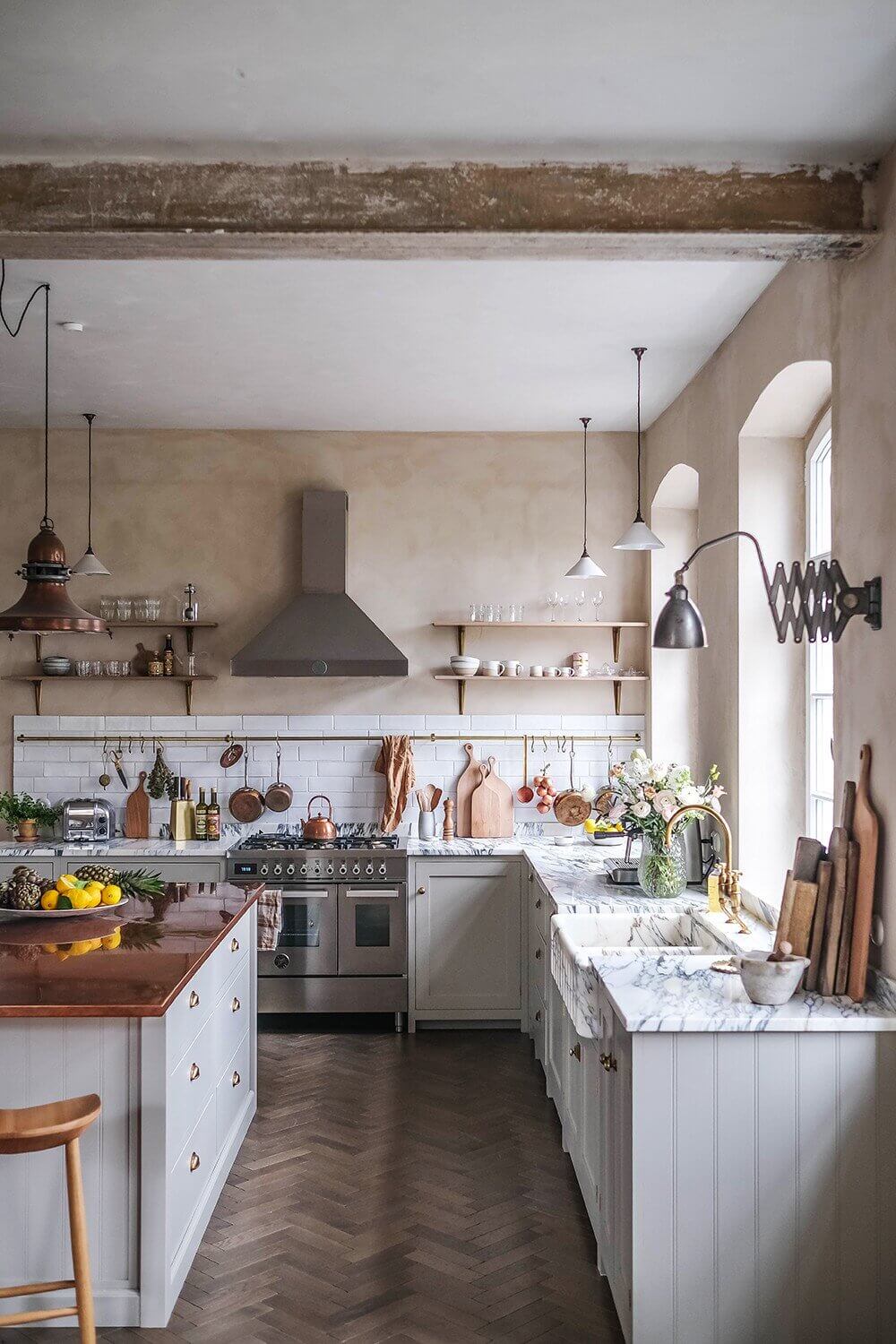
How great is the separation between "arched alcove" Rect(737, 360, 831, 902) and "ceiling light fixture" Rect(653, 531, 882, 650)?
2.48 ft

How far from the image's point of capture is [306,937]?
18.5 feet

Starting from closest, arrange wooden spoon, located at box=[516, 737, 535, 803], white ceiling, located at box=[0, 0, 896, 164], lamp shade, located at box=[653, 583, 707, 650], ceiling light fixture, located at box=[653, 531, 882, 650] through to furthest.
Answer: white ceiling, located at box=[0, 0, 896, 164] → ceiling light fixture, located at box=[653, 531, 882, 650] → lamp shade, located at box=[653, 583, 707, 650] → wooden spoon, located at box=[516, 737, 535, 803]

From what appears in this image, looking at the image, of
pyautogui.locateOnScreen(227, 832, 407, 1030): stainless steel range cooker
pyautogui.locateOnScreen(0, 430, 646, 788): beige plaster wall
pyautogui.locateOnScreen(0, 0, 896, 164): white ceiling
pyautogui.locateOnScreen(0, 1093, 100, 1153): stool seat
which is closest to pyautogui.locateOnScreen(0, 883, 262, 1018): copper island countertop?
pyautogui.locateOnScreen(0, 1093, 100, 1153): stool seat

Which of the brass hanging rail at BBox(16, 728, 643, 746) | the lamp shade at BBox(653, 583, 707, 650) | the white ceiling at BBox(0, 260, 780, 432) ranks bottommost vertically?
the brass hanging rail at BBox(16, 728, 643, 746)

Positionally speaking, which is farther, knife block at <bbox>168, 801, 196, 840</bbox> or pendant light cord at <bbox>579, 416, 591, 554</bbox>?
pendant light cord at <bbox>579, 416, 591, 554</bbox>

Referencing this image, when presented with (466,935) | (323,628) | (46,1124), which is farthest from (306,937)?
(46,1124)

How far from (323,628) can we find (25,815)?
1919mm

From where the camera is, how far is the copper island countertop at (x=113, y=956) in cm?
283

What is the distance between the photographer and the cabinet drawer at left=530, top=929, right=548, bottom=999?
4.86m

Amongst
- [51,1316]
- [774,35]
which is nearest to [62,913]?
[51,1316]

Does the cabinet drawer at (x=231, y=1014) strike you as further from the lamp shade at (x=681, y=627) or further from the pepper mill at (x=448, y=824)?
the lamp shade at (x=681, y=627)

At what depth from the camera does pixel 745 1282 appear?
2.68 meters

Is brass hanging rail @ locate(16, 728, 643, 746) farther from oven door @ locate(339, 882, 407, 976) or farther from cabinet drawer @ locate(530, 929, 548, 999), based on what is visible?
cabinet drawer @ locate(530, 929, 548, 999)

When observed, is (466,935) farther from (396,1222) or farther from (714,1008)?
(714,1008)
